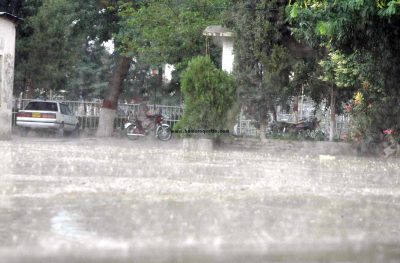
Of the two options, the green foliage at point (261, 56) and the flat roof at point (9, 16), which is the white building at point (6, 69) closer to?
the flat roof at point (9, 16)

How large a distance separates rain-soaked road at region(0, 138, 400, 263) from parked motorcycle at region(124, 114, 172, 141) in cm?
1630

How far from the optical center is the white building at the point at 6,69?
81.6 ft

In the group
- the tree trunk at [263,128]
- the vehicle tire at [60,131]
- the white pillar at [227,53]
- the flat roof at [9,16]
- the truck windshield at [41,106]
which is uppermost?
the flat roof at [9,16]

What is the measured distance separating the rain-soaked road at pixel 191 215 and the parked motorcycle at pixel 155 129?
16.3 meters

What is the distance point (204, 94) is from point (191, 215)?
47.1 ft

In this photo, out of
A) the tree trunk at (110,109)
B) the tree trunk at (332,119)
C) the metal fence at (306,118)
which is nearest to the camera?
the tree trunk at (332,119)

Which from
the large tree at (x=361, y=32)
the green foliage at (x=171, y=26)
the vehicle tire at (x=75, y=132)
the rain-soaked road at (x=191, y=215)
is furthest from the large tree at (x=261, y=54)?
the vehicle tire at (x=75, y=132)

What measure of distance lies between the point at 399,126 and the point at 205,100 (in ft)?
19.5

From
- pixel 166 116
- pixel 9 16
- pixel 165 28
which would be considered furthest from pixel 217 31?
pixel 9 16

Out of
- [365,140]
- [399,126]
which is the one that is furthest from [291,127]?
[399,126]

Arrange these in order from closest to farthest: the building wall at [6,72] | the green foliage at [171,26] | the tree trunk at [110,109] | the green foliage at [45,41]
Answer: the building wall at [6,72], the green foliage at [171,26], the green foliage at [45,41], the tree trunk at [110,109]

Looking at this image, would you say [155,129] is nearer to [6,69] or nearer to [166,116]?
[166,116]

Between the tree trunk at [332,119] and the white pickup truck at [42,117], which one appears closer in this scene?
the tree trunk at [332,119]

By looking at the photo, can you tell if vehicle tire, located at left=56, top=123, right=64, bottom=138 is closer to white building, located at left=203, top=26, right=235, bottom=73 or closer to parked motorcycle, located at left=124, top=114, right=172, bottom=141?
parked motorcycle, located at left=124, top=114, right=172, bottom=141
